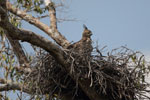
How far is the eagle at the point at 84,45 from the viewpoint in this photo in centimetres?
693

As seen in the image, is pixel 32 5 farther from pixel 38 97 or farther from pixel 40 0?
pixel 38 97

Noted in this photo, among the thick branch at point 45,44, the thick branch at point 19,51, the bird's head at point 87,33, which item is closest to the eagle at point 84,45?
the bird's head at point 87,33

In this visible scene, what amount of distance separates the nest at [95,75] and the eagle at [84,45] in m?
0.12

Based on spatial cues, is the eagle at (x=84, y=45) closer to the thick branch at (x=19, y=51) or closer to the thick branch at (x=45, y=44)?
the thick branch at (x=45, y=44)

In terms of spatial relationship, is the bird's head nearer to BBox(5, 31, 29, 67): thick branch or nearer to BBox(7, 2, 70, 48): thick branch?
BBox(7, 2, 70, 48): thick branch

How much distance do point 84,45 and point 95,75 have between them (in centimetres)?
132

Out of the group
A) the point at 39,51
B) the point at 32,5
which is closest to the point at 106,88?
the point at 39,51

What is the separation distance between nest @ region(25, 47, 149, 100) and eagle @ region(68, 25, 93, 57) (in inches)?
4.8

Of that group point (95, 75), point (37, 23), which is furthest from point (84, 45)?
point (37, 23)

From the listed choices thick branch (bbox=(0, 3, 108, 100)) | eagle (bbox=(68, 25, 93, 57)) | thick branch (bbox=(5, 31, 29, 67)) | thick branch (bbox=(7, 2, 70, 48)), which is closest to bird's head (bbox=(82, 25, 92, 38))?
eagle (bbox=(68, 25, 93, 57))

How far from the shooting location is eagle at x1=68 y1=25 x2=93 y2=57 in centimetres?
693

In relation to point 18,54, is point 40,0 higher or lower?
higher

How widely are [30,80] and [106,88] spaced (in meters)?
1.40

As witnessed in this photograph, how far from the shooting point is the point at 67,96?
7.25 m
